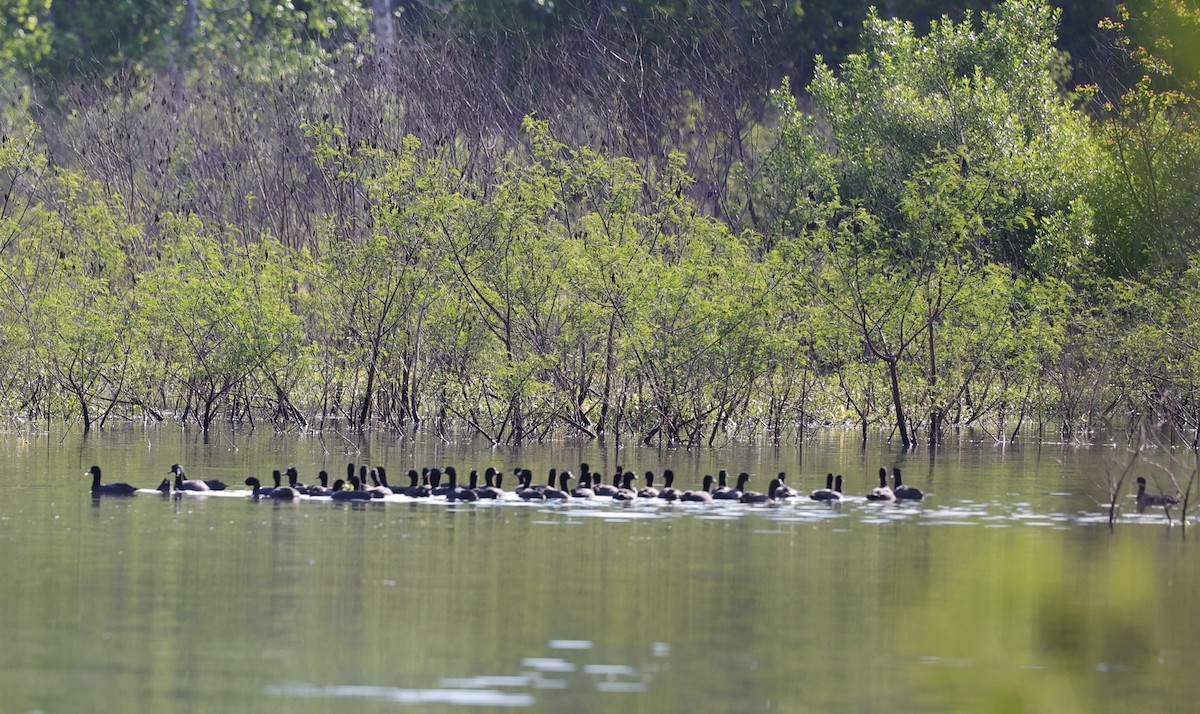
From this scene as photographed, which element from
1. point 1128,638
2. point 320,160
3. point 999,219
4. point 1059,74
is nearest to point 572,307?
point 320,160

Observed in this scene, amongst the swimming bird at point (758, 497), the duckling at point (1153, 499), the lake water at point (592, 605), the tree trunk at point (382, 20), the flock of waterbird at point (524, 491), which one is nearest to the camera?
the lake water at point (592, 605)

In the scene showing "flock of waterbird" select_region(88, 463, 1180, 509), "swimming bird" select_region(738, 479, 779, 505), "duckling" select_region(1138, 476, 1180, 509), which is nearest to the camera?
"duckling" select_region(1138, 476, 1180, 509)

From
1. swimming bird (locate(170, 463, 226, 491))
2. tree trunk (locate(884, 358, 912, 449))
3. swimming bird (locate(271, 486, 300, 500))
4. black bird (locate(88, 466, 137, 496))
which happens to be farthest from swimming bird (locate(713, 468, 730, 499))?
tree trunk (locate(884, 358, 912, 449))

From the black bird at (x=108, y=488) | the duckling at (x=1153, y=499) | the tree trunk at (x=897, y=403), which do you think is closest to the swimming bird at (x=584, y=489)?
the black bird at (x=108, y=488)

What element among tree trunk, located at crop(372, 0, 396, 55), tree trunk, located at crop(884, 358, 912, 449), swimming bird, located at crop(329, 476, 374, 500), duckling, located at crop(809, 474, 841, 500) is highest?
tree trunk, located at crop(372, 0, 396, 55)

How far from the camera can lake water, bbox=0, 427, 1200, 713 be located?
1489cm

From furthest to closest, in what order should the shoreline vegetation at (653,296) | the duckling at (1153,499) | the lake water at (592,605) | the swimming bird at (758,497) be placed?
1. the shoreline vegetation at (653,296)
2. the swimming bird at (758,497)
3. the duckling at (1153,499)
4. the lake water at (592,605)

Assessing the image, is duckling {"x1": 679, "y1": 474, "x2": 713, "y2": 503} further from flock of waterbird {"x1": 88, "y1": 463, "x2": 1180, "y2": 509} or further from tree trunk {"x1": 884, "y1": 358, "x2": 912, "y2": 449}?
tree trunk {"x1": 884, "y1": 358, "x2": 912, "y2": 449}

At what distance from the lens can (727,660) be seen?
15.9 m

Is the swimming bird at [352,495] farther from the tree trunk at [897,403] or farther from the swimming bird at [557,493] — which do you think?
the tree trunk at [897,403]

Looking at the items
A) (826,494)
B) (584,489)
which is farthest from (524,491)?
(826,494)

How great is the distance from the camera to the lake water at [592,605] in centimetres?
1489

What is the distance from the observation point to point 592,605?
728 inches

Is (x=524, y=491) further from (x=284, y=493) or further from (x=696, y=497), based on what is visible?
(x=284, y=493)
